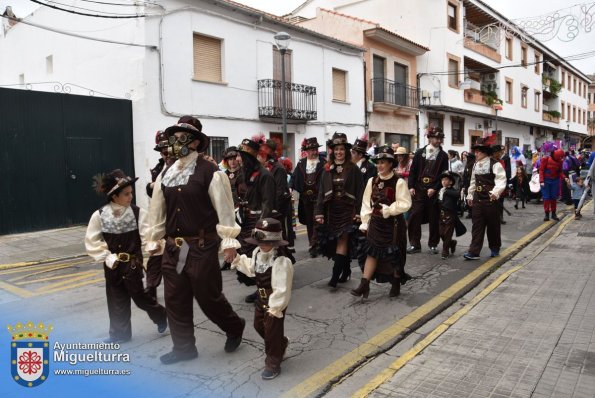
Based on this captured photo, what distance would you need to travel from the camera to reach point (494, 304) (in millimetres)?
5562

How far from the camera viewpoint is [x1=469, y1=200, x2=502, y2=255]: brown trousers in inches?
303

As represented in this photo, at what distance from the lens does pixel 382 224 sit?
18.5ft

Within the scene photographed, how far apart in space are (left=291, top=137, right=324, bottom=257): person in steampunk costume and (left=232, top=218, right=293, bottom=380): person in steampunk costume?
12.2ft

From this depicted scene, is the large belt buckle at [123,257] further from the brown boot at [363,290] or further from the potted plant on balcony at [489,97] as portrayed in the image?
the potted plant on balcony at [489,97]

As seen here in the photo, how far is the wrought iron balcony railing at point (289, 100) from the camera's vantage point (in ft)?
53.9

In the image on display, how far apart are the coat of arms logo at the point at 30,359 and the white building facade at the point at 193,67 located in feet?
29.3

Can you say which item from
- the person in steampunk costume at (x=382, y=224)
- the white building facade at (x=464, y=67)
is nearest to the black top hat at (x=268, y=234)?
the person in steampunk costume at (x=382, y=224)

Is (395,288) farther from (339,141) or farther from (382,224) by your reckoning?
(339,141)

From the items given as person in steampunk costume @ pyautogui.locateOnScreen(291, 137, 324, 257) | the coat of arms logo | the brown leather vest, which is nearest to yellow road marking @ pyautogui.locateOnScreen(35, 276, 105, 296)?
the coat of arms logo

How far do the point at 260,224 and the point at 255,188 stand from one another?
5.75 feet

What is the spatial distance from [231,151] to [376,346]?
4.36m

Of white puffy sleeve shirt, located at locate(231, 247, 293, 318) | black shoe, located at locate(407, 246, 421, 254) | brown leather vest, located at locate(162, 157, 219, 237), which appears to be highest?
brown leather vest, located at locate(162, 157, 219, 237)

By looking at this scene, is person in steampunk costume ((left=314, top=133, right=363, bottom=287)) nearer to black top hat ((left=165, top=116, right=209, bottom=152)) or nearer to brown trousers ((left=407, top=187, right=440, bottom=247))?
black top hat ((left=165, top=116, right=209, bottom=152))

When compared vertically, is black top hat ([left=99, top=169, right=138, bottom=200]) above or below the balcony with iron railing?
below
